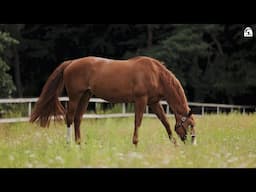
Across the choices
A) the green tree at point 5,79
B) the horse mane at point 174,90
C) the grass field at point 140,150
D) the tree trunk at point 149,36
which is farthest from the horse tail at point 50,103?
the tree trunk at point 149,36

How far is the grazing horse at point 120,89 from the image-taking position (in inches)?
326

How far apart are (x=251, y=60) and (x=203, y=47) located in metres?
2.39

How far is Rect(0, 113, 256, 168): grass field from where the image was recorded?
6211mm

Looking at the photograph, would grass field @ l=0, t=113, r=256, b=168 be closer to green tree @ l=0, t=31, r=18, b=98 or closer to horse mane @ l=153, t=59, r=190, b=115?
horse mane @ l=153, t=59, r=190, b=115

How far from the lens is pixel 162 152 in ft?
22.9

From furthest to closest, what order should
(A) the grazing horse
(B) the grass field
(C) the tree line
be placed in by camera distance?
(C) the tree line → (A) the grazing horse → (B) the grass field

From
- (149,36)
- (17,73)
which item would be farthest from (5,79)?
(149,36)

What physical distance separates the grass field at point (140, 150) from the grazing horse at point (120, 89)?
49 centimetres

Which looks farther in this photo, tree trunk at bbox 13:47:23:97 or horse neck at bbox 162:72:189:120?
tree trunk at bbox 13:47:23:97

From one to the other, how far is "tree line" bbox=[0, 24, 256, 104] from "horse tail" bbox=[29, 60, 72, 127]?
12.3 meters

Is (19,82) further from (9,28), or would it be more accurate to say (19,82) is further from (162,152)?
(162,152)

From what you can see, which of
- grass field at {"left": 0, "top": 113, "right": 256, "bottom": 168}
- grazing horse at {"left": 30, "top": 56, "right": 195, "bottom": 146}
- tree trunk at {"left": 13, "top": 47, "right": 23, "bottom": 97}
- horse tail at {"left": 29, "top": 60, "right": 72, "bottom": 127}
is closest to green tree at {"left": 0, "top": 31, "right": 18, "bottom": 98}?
tree trunk at {"left": 13, "top": 47, "right": 23, "bottom": 97}

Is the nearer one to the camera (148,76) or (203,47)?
(148,76)

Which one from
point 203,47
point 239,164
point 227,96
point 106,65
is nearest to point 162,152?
point 239,164
